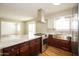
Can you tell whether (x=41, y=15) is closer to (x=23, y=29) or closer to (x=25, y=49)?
(x=23, y=29)

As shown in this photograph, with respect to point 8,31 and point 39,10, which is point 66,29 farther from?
point 8,31

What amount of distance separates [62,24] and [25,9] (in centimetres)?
61

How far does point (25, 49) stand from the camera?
54.1 inches

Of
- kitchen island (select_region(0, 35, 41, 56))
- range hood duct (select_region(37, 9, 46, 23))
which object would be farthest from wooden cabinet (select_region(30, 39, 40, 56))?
range hood duct (select_region(37, 9, 46, 23))

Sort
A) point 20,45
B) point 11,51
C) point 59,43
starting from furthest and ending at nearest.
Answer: point 59,43 → point 20,45 → point 11,51

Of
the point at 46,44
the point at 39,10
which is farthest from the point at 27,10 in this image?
the point at 46,44

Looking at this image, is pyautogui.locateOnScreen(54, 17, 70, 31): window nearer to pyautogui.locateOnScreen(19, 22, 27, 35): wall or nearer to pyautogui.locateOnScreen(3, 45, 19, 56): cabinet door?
pyautogui.locateOnScreen(19, 22, 27, 35): wall

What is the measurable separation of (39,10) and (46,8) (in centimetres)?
11

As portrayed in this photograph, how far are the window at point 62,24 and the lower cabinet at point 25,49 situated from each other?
0.40 meters

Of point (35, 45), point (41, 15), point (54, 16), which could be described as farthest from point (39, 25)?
point (35, 45)

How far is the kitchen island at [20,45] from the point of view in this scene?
3.72 feet

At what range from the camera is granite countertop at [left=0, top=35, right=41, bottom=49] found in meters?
1.13

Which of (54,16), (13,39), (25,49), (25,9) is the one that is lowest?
(25,49)

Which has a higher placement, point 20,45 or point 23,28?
point 23,28
